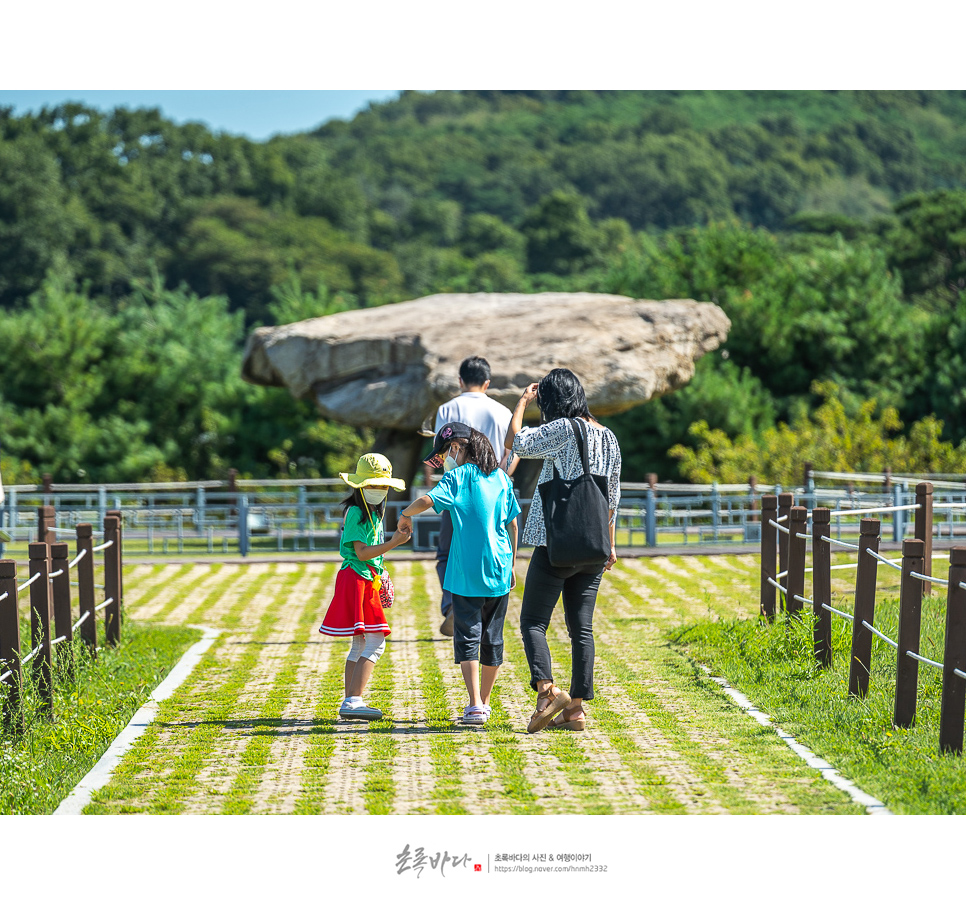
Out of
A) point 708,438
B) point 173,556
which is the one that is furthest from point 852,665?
point 708,438

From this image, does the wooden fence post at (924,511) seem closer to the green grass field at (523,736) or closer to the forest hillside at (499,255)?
the green grass field at (523,736)

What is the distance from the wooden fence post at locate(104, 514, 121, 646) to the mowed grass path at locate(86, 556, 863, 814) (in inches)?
32.7

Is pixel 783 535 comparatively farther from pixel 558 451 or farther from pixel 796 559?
pixel 558 451

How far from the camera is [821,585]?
732 cm

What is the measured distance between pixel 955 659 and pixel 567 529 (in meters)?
1.86

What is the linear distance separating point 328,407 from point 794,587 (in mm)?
11021

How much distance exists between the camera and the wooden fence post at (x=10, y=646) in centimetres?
577

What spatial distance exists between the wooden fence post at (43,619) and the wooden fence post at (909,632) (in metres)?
4.49

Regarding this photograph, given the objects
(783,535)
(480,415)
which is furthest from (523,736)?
(783,535)

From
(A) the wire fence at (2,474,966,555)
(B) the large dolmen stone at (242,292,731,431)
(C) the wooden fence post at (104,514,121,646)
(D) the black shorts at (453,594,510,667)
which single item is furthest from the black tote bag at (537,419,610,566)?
(B) the large dolmen stone at (242,292,731,431)

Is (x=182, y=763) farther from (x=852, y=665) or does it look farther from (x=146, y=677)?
(x=852, y=665)

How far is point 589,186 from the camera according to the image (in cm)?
8138

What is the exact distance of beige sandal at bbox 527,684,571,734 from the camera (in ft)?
19.3

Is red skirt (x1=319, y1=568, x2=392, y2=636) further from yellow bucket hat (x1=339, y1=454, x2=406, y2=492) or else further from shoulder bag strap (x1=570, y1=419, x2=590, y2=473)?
shoulder bag strap (x1=570, y1=419, x2=590, y2=473)
